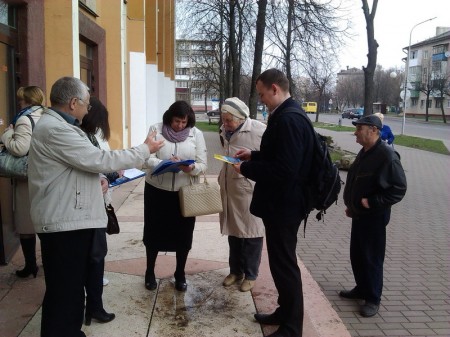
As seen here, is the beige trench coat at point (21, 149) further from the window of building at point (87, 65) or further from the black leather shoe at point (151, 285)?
the window of building at point (87, 65)

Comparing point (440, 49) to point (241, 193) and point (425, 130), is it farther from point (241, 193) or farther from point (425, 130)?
point (241, 193)

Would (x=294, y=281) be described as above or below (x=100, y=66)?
below

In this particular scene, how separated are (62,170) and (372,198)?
8.31ft

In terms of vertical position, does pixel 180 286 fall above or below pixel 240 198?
below

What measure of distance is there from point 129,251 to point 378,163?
315 centimetres

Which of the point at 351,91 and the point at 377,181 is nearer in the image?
the point at 377,181

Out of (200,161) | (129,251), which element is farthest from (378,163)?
(129,251)

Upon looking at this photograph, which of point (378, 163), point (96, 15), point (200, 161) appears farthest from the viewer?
point (96, 15)

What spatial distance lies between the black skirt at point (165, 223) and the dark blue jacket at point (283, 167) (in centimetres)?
96

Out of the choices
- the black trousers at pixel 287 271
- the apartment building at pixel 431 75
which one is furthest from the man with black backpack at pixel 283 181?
the apartment building at pixel 431 75

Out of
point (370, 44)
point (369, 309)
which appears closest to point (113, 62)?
point (369, 309)

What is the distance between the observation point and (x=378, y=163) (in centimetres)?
389

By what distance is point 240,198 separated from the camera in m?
4.32

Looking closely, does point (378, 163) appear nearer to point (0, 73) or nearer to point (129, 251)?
point (129, 251)
